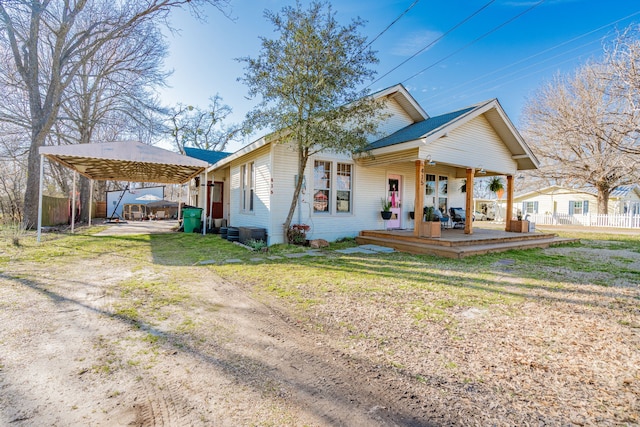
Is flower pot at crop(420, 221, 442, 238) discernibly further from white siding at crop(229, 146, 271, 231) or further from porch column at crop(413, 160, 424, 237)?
white siding at crop(229, 146, 271, 231)

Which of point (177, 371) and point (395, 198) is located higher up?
point (395, 198)

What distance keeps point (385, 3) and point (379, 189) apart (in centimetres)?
566

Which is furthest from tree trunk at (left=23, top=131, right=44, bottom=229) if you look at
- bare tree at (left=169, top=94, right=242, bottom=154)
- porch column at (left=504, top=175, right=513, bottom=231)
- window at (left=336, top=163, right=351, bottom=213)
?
porch column at (left=504, top=175, right=513, bottom=231)

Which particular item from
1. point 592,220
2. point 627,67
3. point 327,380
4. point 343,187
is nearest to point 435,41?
point 343,187

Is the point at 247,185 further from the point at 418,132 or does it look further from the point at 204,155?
the point at 204,155

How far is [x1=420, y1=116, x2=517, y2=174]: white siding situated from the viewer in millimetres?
8867

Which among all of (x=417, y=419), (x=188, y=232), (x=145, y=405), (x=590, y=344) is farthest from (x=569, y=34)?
(x=188, y=232)

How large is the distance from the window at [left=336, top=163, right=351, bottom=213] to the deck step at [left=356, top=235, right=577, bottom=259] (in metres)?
1.16

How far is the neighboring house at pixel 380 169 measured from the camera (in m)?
8.82

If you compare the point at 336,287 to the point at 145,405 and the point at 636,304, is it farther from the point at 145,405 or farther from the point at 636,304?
the point at 636,304

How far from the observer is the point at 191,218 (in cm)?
1299

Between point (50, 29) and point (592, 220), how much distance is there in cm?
3366

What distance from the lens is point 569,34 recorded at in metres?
11.2

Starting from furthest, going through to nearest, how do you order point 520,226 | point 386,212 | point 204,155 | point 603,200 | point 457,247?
point 603,200 → point 204,155 → point 520,226 → point 386,212 → point 457,247
